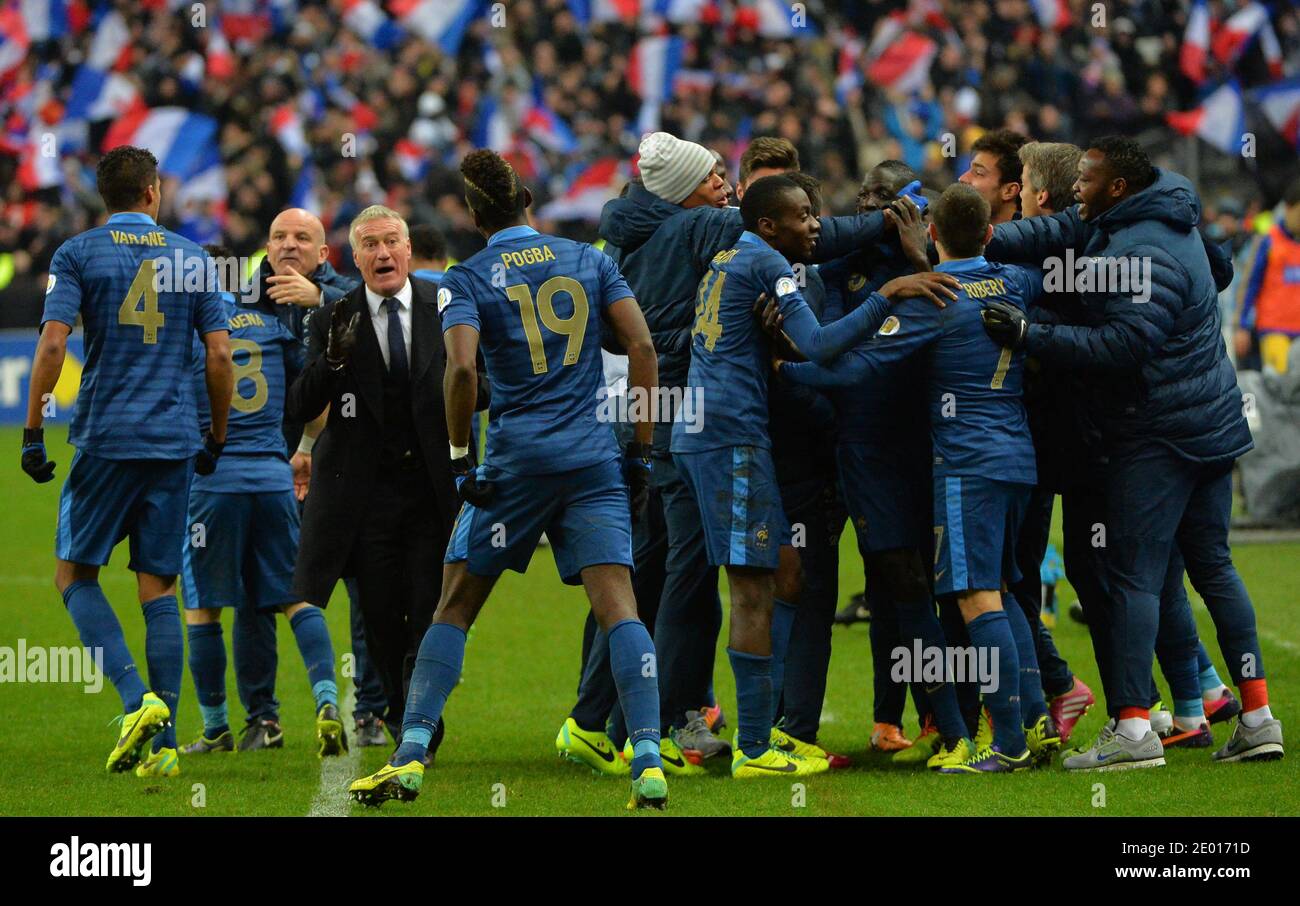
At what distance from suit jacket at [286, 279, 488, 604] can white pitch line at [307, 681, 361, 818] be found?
0.65 m

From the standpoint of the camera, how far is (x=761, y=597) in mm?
6711

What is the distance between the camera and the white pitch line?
6312 millimetres

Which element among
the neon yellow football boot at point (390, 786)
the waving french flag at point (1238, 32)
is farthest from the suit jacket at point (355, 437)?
the waving french flag at point (1238, 32)

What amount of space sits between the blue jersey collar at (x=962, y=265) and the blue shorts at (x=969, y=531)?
2.41ft

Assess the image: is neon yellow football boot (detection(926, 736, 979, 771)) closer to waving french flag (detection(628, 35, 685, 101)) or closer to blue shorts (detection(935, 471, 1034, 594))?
blue shorts (detection(935, 471, 1034, 594))

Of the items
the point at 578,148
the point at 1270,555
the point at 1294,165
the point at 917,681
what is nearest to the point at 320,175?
the point at 578,148

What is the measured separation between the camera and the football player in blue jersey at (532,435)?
615 cm

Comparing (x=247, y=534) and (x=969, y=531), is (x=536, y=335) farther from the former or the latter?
(x=247, y=534)

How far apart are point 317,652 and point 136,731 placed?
129 cm

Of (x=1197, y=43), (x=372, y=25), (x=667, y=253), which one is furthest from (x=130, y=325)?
(x=372, y=25)

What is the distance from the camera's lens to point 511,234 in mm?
6301

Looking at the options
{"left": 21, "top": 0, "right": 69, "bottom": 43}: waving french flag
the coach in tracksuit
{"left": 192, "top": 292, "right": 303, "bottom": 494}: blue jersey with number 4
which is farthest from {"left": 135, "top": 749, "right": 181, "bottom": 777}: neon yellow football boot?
{"left": 21, "top": 0, "right": 69, "bottom": 43}: waving french flag

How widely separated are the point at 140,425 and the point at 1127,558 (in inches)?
146
